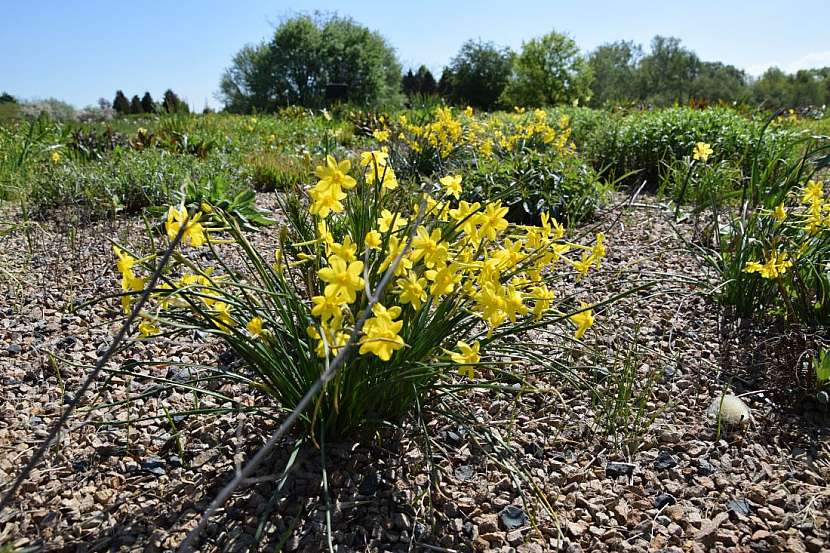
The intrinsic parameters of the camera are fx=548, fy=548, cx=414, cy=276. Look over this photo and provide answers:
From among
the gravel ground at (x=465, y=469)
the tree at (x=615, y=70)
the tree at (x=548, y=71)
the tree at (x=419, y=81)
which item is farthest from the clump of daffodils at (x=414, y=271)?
the tree at (x=615, y=70)

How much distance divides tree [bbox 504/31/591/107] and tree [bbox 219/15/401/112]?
23.9ft

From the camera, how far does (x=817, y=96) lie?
40.6 m

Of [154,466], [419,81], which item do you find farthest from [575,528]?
[419,81]

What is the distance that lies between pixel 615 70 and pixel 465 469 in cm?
4857

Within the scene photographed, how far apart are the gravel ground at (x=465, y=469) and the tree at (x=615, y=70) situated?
40.7 meters

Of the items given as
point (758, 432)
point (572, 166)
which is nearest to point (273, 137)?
point (572, 166)

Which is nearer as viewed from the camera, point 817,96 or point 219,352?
point 219,352

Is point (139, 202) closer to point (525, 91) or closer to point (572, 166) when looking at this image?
point (572, 166)

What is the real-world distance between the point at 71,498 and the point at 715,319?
2.74m

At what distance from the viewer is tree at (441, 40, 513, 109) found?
86.4 feet

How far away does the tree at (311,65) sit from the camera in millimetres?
26422

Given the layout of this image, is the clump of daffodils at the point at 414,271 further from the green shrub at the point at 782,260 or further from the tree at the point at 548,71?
the tree at the point at 548,71

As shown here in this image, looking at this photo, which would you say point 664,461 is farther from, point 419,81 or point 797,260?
point 419,81

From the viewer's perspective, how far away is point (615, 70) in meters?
44.2
